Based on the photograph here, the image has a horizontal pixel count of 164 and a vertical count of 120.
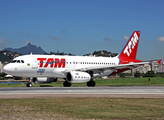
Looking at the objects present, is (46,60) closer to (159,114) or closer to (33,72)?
(33,72)

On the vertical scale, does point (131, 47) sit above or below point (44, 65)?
above

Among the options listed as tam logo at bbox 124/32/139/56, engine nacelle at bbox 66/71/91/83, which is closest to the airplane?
engine nacelle at bbox 66/71/91/83

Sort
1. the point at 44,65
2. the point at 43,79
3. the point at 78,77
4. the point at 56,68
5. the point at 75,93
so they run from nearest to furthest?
the point at 75,93
the point at 78,77
the point at 44,65
the point at 56,68
the point at 43,79

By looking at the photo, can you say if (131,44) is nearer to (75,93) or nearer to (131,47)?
(131,47)

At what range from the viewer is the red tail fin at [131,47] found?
150ft

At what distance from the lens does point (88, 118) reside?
11.8 m

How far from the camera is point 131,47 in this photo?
1822 inches

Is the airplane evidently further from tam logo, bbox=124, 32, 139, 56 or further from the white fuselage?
tam logo, bbox=124, 32, 139, 56

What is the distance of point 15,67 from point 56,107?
19931 mm

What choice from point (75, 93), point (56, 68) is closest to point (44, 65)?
point (56, 68)

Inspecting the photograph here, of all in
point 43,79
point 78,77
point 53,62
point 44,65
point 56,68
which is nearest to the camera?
point 78,77

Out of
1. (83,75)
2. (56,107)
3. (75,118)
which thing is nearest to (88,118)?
(75,118)

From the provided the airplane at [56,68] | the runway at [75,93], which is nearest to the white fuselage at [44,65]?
the airplane at [56,68]

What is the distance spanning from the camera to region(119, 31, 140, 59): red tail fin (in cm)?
4566
